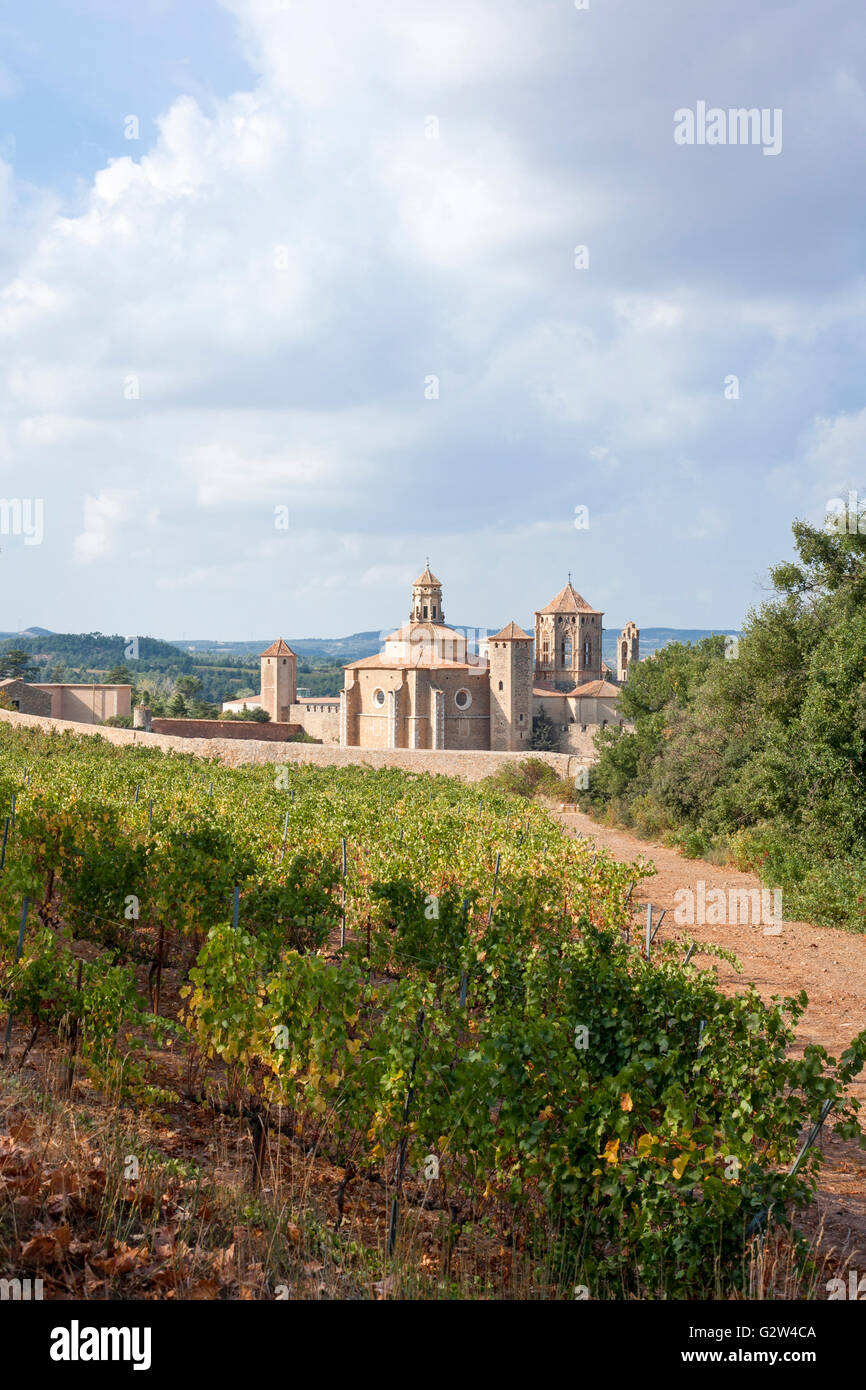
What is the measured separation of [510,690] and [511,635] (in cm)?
333

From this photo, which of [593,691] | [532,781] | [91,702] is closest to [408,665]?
[593,691]

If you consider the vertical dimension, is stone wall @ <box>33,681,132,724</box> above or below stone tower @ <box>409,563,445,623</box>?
below

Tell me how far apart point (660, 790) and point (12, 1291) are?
21.5 metres

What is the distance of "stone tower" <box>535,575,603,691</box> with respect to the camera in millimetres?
77125

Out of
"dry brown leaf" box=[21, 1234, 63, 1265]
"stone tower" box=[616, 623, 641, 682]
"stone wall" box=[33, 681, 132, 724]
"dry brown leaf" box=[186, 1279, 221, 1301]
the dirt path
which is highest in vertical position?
"stone tower" box=[616, 623, 641, 682]

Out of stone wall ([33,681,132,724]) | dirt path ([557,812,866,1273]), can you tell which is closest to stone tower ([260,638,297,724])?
stone wall ([33,681,132,724])

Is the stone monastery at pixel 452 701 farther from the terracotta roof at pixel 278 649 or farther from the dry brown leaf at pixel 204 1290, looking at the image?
the dry brown leaf at pixel 204 1290

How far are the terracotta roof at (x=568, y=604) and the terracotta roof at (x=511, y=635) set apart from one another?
2292 centimetres

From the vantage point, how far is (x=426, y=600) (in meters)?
66.5

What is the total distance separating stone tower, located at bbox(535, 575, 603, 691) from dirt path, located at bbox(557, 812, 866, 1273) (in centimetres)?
5924

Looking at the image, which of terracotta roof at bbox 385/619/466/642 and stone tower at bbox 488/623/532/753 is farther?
terracotta roof at bbox 385/619/466/642

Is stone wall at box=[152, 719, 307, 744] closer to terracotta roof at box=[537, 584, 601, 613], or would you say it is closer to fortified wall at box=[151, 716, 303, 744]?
fortified wall at box=[151, 716, 303, 744]

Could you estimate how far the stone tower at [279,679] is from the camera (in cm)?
→ 6616

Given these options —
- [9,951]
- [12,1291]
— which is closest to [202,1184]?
[12,1291]
